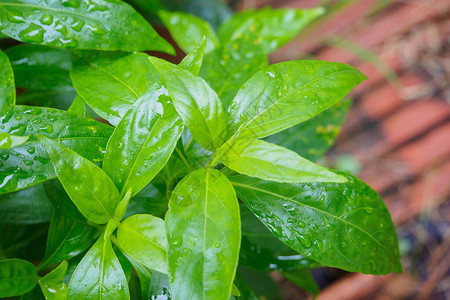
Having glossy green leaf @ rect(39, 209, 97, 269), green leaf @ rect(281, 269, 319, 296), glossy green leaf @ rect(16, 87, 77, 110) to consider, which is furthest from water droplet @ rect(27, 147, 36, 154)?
green leaf @ rect(281, 269, 319, 296)

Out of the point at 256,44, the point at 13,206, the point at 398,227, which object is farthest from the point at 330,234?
the point at 398,227

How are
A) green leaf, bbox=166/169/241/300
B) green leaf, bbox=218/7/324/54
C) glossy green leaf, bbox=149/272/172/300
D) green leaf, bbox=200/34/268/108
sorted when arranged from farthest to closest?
1. green leaf, bbox=218/7/324/54
2. green leaf, bbox=200/34/268/108
3. glossy green leaf, bbox=149/272/172/300
4. green leaf, bbox=166/169/241/300

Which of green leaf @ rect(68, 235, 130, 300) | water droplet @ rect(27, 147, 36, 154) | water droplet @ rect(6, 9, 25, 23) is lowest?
green leaf @ rect(68, 235, 130, 300)

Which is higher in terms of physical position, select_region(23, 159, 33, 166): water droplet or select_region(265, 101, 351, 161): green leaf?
select_region(265, 101, 351, 161): green leaf

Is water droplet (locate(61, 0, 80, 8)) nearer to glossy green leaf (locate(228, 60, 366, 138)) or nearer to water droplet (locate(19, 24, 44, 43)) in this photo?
water droplet (locate(19, 24, 44, 43))

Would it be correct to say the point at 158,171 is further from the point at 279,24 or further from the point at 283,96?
the point at 279,24

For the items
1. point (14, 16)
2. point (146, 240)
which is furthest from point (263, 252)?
point (14, 16)
